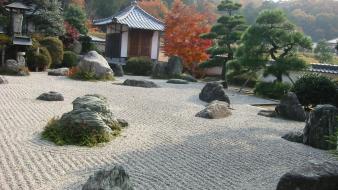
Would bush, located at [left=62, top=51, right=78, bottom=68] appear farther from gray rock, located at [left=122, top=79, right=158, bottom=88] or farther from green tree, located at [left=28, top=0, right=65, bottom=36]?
gray rock, located at [left=122, top=79, right=158, bottom=88]

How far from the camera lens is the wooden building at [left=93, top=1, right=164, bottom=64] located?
89.7ft

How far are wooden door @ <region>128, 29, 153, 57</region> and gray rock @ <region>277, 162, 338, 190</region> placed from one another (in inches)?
950

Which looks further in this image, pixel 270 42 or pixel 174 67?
pixel 174 67

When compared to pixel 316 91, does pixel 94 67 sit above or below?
above

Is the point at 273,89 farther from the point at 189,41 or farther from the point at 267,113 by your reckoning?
the point at 189,41

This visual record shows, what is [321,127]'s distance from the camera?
8281mm

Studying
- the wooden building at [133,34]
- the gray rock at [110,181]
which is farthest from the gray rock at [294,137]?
the wooden building at [133,34]

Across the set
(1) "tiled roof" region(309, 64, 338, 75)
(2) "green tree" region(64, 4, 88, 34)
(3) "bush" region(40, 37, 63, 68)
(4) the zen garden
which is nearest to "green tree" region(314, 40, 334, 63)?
(4) the zen garden

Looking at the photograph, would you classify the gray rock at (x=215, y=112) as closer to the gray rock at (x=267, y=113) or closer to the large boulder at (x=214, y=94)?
the gray rock at (x=267, y=113)

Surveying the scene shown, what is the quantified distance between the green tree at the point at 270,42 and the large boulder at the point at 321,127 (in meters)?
8.80

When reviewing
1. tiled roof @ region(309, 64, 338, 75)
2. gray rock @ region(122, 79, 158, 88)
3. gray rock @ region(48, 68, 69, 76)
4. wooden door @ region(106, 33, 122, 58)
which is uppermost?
wooden door @ region(106, 33, 122, 58)

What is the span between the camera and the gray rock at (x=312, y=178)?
4.33 m

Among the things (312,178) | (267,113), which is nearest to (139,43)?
(267,113)

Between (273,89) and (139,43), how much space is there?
13.5 metres
